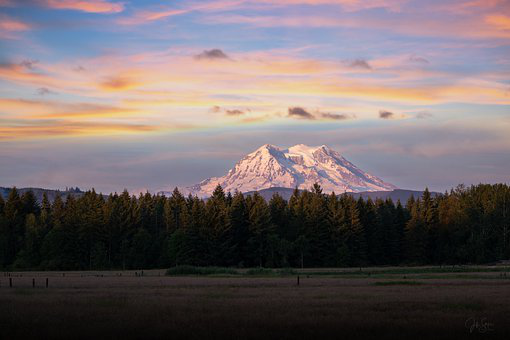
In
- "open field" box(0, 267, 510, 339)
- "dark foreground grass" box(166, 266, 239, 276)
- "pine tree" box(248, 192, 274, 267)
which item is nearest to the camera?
"open field" box(0, 267, 510, 339)

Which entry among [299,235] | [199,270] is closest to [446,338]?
[199,270]

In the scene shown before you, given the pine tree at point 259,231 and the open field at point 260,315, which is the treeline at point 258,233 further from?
the open field at point 260,315

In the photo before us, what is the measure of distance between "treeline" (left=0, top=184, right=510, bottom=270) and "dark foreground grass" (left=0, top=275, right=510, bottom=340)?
75.4 m

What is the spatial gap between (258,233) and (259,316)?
296 ft

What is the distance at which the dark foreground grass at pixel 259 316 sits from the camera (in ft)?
87.9

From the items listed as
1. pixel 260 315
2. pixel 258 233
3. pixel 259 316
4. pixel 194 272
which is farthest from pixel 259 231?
pixel 259 316

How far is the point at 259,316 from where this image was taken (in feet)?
106

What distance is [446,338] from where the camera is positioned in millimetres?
25719

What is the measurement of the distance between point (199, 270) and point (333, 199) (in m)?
49.1

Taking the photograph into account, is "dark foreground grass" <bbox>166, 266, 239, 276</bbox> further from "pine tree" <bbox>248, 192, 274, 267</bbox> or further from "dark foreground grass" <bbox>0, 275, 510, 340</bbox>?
"dark foreground grass" <bbox>0, 275, 510, 340</bbox>

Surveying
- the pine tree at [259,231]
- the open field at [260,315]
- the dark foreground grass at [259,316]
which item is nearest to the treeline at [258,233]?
the pine tree at [259,231]

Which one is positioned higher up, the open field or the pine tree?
the pine tree

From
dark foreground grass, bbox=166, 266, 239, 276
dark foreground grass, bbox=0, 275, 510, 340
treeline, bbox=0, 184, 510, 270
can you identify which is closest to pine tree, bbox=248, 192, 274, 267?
treeline, bbox=0, 184, 510, 270

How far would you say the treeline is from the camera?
122438mm
